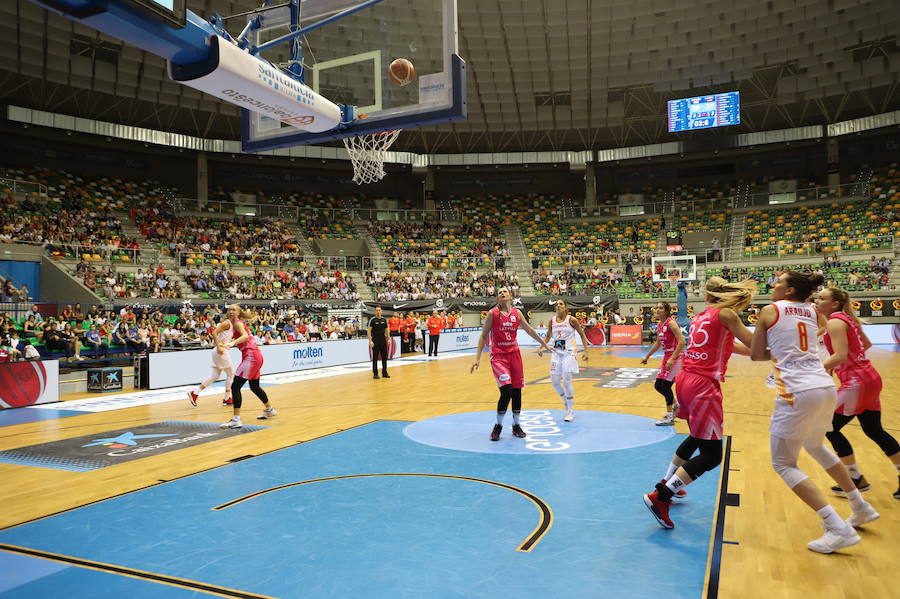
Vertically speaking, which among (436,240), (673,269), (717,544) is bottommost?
(717,544)

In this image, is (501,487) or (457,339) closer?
(501,487)

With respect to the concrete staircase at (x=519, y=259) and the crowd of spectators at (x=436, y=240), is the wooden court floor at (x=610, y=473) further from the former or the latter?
the crowd of spectators at (x=436, y=240)

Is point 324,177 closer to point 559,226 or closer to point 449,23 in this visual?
point 559,226

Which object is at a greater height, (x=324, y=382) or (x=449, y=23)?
(x=449, y=23)

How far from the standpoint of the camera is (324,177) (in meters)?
40.8

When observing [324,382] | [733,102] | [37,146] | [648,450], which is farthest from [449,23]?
[37,146]

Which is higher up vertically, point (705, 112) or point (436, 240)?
point (705, 112)

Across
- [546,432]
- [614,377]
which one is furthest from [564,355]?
[614,377]

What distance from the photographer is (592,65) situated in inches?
1284

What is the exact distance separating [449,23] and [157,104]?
91.4 feet

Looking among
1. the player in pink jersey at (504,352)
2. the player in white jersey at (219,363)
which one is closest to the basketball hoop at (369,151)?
the player in white jersey at (219,363)

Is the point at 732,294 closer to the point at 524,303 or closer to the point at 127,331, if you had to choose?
the point at 127,331

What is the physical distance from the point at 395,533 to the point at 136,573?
183cm

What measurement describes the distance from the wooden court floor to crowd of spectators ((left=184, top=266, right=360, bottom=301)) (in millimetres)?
11712
